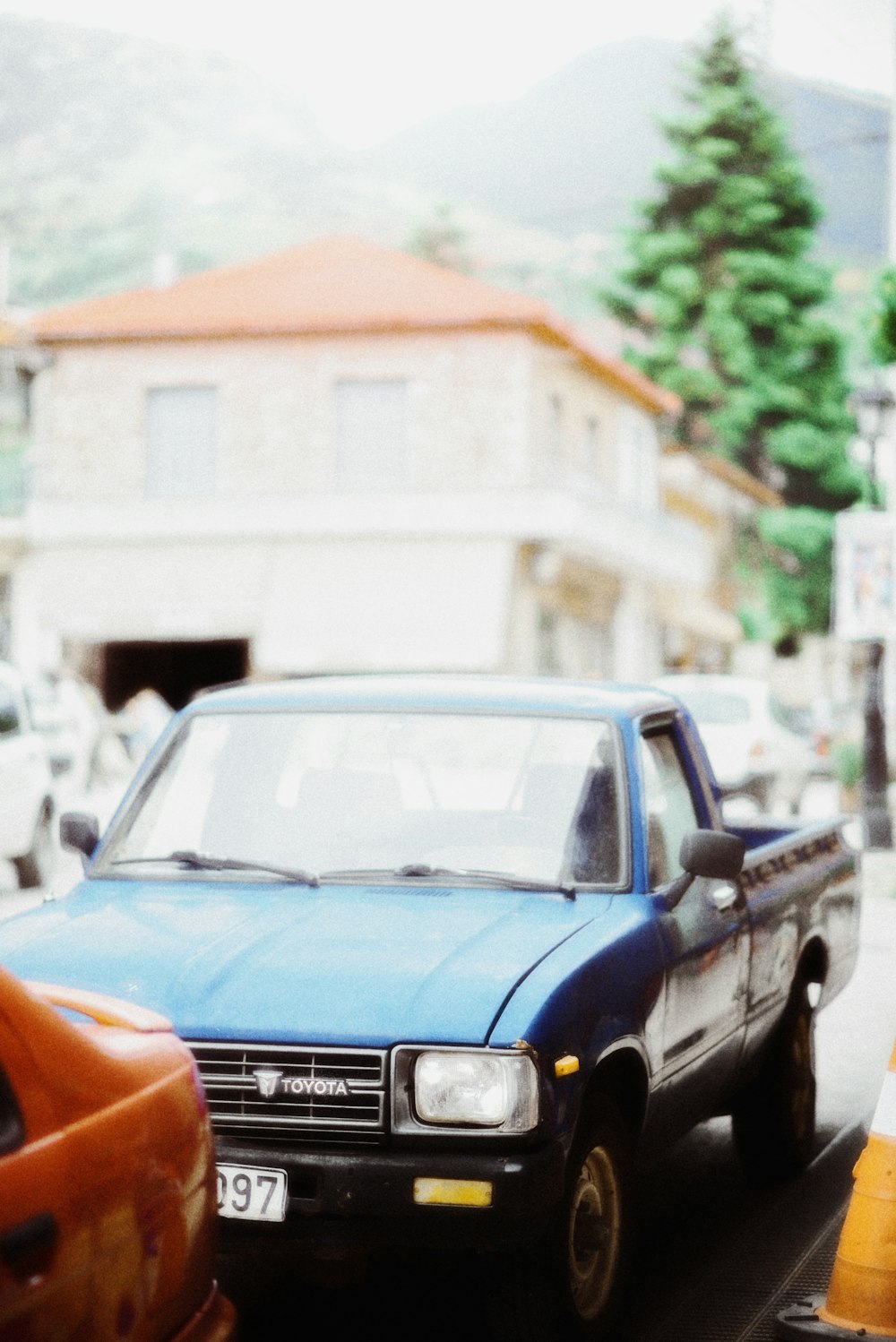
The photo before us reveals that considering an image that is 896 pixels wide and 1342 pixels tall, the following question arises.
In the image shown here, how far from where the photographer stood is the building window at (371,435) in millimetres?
39250

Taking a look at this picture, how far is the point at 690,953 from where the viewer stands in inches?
228

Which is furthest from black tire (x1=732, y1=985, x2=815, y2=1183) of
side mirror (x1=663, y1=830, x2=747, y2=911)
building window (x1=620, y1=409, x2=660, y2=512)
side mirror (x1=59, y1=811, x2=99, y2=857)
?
building window (x1=620, y1=409, x2=660, y2=512)

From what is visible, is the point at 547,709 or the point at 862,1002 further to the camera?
the point at 862,1002

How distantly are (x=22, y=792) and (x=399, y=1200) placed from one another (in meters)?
11.4

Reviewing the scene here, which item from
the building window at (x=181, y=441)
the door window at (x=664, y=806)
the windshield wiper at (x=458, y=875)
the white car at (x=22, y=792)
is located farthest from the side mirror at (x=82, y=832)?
the building window at (x=181, y=441)

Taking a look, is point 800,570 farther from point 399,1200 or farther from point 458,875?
point 399,1200

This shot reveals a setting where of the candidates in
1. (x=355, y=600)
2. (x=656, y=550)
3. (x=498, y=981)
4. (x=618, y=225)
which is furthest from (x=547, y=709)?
(x=618, y=225)

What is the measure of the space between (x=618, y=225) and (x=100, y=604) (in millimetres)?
24573

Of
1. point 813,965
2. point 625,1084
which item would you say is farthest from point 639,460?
point 625,1084

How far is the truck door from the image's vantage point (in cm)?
563

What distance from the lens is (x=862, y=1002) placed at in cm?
1136

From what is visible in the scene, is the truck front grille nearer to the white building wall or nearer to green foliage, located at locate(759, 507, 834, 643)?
the white building wall

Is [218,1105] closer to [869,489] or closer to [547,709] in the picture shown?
[547,709]

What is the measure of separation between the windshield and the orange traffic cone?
108cm
